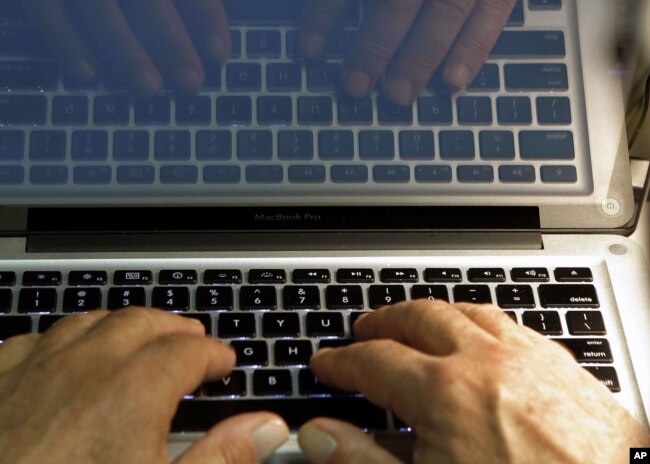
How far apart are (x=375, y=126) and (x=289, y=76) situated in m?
0.10

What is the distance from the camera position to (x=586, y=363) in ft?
1.96

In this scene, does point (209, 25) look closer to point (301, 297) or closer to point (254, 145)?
point (254, 145)

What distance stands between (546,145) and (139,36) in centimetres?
44

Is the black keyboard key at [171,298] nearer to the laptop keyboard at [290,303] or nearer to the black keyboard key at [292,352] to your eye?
the laptop keyboard at [290,303]

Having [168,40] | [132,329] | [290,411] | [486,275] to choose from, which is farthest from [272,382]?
[168,40]

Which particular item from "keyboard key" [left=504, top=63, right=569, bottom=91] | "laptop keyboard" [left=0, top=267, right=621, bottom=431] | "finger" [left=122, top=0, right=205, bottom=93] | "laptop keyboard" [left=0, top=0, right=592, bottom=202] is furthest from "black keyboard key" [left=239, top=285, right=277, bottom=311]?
"keyboard key" [left=504, top=63, right=569, bottom=91]

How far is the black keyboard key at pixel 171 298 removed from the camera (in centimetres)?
Answer: 62

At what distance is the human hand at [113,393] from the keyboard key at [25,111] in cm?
23

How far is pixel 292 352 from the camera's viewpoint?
592 mm

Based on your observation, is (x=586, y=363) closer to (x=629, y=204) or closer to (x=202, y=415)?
(x=629, y=204)

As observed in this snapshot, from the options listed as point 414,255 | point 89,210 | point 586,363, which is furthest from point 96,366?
point 586,363

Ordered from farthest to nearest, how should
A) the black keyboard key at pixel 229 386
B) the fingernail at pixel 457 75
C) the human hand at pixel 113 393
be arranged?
the fingernail at pixel 457 75, the black keyboard key at pixel 229 386, the human hand at pixel 113 393

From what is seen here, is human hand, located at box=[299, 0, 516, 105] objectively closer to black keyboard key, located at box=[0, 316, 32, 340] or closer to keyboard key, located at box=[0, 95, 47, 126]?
keyboard key, located at box=[0, 95, 47, 126]

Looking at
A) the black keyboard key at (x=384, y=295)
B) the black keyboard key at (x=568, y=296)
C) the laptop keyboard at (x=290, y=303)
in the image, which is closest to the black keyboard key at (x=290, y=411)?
the laptop keyboard at (x=290, y=303)
